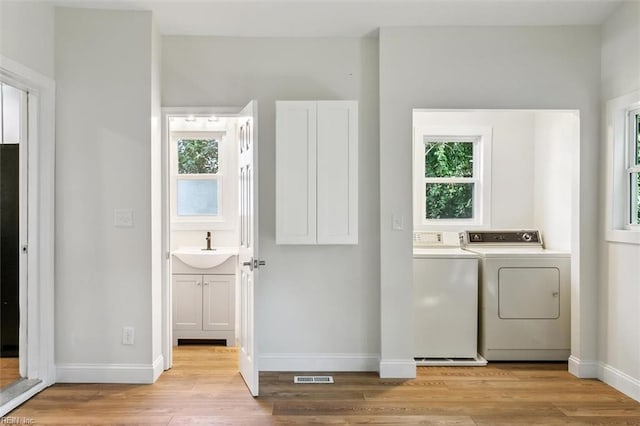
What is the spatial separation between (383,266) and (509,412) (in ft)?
4.19

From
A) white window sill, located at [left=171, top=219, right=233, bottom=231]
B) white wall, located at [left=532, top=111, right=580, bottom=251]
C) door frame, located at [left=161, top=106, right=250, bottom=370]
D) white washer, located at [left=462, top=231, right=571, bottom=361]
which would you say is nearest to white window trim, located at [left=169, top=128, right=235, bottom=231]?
white window sill, located at [left=171, top=219, right=233, bottom=231]

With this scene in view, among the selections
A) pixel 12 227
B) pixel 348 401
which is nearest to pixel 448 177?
pixel 348 401

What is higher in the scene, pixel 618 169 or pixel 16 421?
pixel 618 169

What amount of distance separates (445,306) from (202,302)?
2247 millimetres

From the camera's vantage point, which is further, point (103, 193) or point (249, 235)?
point (103, 193)

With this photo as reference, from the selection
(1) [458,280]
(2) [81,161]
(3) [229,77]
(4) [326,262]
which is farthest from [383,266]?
(2) [81,161]

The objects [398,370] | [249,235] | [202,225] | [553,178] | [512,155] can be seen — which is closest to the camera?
[249,235]

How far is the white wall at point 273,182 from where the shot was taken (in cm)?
362

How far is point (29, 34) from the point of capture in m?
3.04

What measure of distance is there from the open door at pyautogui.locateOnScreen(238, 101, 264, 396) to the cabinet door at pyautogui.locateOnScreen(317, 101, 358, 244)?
52cm

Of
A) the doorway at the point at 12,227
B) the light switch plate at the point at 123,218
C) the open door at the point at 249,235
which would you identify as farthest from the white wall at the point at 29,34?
the open door at the point at 249,235

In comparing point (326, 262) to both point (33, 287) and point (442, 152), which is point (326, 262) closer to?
point (442, 152)

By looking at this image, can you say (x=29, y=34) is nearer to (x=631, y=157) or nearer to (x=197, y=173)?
(x=197, y=173)

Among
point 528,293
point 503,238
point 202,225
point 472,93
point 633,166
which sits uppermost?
point 472,93
